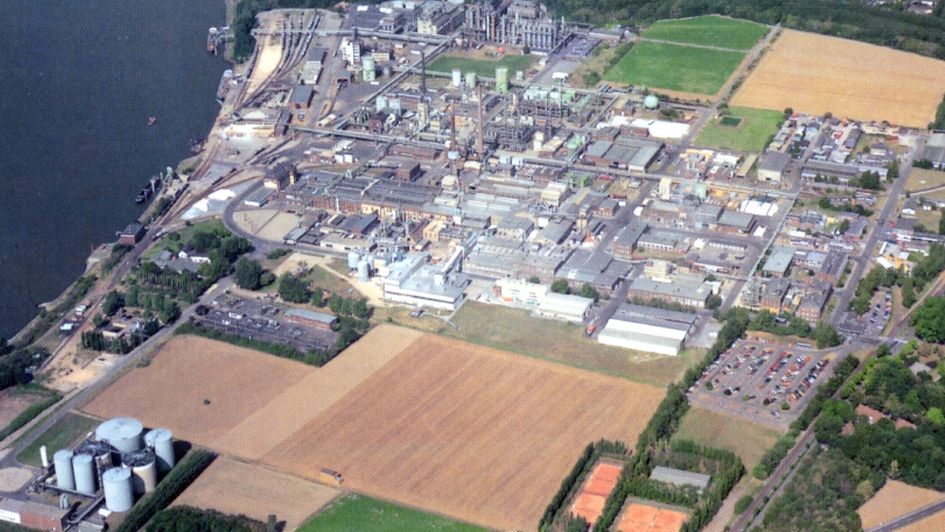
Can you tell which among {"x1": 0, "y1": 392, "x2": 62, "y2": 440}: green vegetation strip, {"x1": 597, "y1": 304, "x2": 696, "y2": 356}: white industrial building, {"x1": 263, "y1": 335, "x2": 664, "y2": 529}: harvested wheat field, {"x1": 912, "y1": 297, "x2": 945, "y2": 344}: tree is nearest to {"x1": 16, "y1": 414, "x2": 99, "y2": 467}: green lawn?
{"x1": 0, "y1": 392, "x2": 62, "y2": 440}: green vegetation strip

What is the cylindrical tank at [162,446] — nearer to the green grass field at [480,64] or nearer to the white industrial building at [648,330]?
the white industrial building at [648,330]

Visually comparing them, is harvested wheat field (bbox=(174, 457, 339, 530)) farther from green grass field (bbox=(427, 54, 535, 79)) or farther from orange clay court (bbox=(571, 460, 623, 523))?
green grass field (bbox=(427, 54, 535, 79))

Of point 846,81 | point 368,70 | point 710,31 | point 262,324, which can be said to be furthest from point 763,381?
point 710,31

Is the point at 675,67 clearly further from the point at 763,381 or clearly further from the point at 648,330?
the point at 763,381

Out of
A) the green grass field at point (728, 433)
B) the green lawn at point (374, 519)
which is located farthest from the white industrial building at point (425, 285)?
the green lawn at point (374, 519)

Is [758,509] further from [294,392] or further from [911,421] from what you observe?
[294,392]

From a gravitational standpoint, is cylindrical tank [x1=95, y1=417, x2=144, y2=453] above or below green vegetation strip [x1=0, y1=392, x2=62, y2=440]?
above

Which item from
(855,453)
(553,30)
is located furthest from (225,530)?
(553,30)
